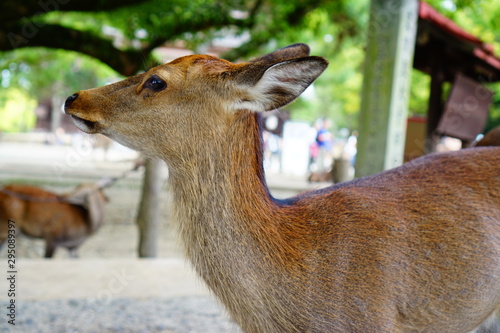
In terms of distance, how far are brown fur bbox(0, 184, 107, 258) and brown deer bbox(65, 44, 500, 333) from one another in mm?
4932

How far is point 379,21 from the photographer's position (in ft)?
14.3

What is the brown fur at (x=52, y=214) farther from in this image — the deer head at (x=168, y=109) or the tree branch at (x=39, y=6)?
the deer head at (x=168, y=109)

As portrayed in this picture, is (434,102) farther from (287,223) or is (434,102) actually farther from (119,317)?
(287,223)

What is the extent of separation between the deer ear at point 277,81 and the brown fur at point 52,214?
527 centimetres

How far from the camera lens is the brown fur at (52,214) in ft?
21.5

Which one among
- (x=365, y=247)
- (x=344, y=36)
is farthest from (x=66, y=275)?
(x=344, y=36)

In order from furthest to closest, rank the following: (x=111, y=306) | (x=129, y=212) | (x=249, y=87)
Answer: (x=129, y=212) < (x=111, y=306) < (x=249, y=87)

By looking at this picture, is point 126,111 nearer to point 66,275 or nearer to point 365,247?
point 365,247

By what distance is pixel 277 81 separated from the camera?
1988mm

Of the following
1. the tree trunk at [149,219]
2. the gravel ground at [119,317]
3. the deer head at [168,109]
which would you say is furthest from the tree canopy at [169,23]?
the deer head at [168,109]

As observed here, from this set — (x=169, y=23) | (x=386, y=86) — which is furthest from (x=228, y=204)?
(x=169, y=23)

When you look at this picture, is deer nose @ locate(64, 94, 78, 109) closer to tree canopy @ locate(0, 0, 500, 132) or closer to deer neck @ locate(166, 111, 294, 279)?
deer neck @ locate(166, 111, 294, 279)

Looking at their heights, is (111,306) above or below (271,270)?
below

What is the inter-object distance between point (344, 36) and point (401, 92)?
6.36 meters
